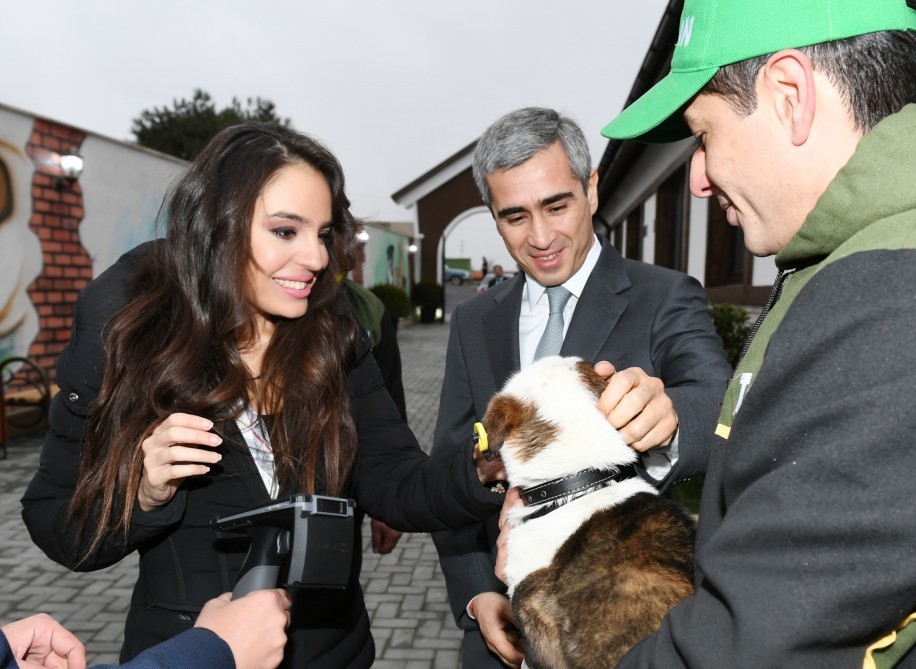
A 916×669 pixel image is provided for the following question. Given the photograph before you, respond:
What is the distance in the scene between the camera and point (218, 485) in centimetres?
228

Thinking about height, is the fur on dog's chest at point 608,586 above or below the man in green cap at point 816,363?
below

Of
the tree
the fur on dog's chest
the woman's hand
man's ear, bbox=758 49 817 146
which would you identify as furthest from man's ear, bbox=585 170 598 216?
the tree

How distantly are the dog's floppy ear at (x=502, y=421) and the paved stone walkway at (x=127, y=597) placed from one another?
3.30 meters

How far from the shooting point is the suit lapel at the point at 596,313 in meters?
2.57

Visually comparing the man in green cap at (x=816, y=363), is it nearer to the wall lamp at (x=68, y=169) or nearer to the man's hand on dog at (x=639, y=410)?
the man's hand on dog at (x=639, y=410)

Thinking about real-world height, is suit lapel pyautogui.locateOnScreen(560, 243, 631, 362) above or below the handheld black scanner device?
above

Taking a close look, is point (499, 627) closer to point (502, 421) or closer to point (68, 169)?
point (502, 421)

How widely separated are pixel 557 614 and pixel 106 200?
12.1 meters

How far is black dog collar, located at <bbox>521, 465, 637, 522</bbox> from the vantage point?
1896 mm

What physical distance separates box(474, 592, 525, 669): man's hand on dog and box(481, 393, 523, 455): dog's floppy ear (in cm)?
71

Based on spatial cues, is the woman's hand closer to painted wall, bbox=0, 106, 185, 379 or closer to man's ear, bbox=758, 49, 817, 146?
man's ear, bbox=758, 49, 817, 146

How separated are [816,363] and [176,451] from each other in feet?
5.36

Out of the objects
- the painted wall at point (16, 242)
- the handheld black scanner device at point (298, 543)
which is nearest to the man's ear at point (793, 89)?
the handheld black scanner device at point (298, 543)

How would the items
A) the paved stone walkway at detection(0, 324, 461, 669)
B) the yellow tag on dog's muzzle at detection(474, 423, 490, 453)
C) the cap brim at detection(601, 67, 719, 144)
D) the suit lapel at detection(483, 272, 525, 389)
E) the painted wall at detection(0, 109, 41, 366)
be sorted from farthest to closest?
the painted wall at detection(0, 109, 41, 366) → the paved stone walkway at detection(0, 324, 461, 669) → the suit lapel at detection(483, 272, 525, 389) → the yellow tag on dog's muzzle at detection(474, 423, 490, 453) → the cap brim at detection(601, 67, 719, 144)
